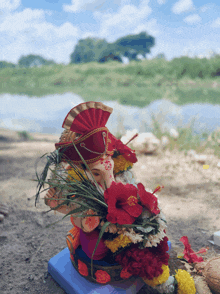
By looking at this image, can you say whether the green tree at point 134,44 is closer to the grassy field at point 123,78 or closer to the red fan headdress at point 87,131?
the grassy field at point 123,78

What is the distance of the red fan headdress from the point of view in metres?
1.07

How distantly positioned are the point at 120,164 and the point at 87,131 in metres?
0.30

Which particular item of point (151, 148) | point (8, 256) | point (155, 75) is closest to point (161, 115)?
point (151, 148)

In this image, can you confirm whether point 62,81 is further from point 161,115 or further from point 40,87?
point 161,115

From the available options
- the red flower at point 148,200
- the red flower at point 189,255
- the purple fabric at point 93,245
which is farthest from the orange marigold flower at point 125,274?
the red flower at point 189,255

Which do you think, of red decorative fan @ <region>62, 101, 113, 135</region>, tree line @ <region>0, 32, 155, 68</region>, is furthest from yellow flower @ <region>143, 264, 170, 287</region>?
tree line @ <region>0, 32, 155, 68</region>

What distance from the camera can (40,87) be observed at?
11.9 meters

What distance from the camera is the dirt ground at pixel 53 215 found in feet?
4.86

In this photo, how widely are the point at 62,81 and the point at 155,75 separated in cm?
513

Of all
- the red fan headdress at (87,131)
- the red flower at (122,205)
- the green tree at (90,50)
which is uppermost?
the green tree at (90,50)

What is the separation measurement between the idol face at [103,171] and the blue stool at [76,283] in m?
0.51

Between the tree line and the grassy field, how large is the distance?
2.31 metres

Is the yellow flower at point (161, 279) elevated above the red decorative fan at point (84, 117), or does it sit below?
below

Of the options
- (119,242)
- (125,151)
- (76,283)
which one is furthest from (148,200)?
(76,283)
